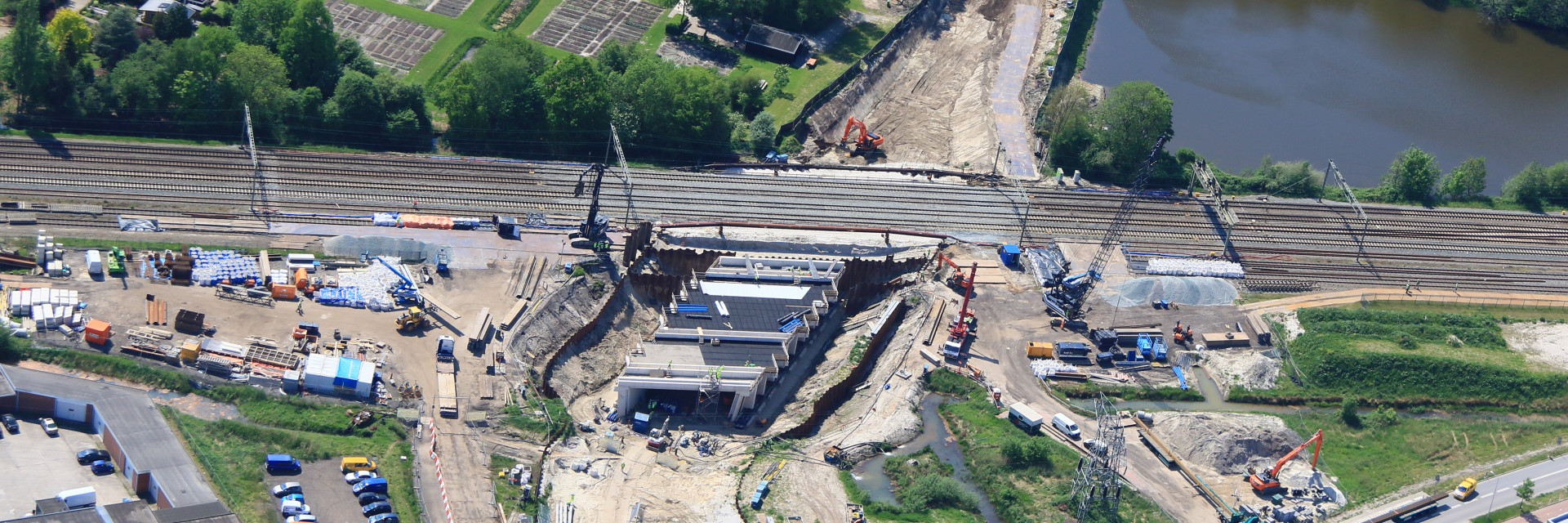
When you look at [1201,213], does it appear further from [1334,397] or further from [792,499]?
[792,499]

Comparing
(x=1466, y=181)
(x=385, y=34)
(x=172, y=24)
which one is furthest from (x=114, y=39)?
(x=1466, y=181)

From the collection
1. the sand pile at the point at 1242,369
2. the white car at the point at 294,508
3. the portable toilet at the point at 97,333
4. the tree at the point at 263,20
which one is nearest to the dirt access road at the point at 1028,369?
the sand pile at the point at 1242,369

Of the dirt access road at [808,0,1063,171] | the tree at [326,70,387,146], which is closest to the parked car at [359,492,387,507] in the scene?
the tree at [326,70,387,146]

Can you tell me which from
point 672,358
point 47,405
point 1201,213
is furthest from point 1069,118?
point 47,405

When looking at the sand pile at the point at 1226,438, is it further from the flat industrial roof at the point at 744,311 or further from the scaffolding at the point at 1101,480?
the flat industrial roof at the point at 744,311

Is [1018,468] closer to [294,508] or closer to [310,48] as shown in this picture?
[294,508]

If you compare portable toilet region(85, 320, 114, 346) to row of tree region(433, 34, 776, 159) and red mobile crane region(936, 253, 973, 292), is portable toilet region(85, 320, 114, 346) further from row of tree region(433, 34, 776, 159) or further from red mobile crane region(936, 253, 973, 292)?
red mobile crane region(936, 253, 973, 292)
